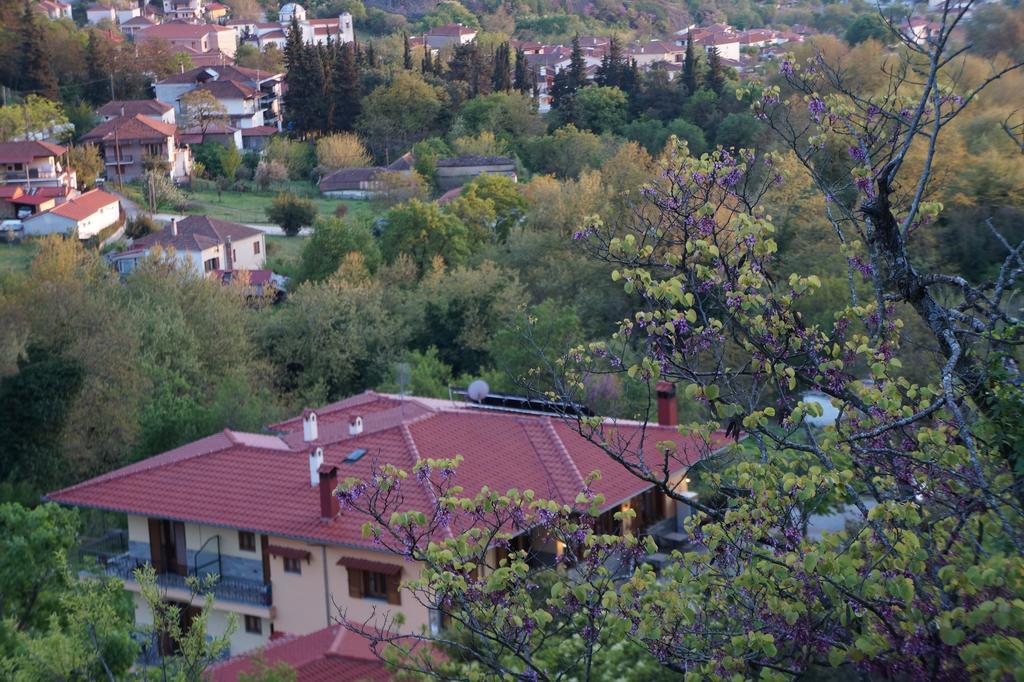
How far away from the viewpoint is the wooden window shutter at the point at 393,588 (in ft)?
38.0

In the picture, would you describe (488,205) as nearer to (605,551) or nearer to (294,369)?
(294,369)

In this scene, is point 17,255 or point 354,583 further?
point 17,255

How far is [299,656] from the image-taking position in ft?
30.0

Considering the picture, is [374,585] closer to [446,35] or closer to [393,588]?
[393,588]

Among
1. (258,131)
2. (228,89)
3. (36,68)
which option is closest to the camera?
(258,131)

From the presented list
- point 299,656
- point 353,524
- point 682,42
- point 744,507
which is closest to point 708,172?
point 744,507

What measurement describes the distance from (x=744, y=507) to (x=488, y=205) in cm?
2813

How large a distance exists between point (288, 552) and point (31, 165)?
2983cm

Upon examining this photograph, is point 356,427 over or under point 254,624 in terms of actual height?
over

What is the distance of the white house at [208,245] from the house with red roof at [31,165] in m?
7.44

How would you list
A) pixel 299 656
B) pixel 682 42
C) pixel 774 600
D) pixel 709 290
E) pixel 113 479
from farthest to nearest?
pixel 682 42, pixel 113 479, pixel 299 656, pixel 709 290, pixel 774 600

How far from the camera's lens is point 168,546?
1345cm

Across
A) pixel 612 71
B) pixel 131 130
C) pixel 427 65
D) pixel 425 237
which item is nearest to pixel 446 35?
pixel 427 65

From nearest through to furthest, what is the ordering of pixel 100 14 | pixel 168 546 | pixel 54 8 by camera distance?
pixel 168 546 → pixel 54 8 → pixel 100 14
